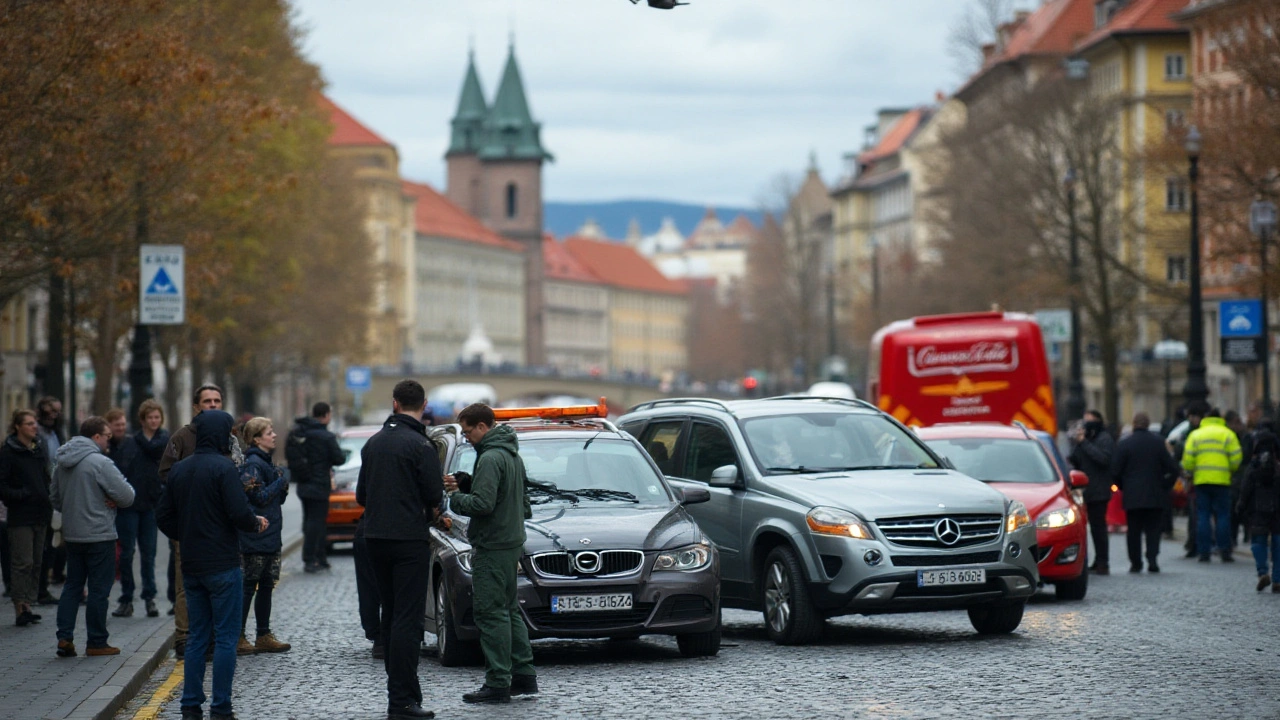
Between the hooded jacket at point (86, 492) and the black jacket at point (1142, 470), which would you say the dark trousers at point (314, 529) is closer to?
the black jacket at point (1142, 470)

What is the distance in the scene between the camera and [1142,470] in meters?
24.4

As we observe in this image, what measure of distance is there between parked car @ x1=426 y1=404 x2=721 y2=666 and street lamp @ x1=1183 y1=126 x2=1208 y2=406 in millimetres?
21737

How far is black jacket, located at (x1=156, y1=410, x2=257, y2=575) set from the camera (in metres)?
12.0

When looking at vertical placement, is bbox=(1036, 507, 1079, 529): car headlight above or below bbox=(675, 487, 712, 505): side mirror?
below

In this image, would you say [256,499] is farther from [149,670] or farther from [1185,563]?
A: [1185,563]

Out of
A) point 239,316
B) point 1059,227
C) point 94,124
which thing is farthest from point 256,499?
point 1059,227

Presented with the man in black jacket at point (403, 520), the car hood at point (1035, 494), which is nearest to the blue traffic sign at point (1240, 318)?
the car hood at point (1035, 494)

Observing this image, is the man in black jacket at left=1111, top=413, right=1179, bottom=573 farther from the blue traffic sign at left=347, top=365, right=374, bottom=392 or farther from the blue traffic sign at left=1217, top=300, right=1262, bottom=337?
the blue traffic sign at left=347, top=365, right=374, bottom=392

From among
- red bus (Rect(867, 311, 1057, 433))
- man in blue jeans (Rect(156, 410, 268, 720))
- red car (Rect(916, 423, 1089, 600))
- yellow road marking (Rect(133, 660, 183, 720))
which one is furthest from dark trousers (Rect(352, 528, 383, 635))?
red bus (Rect(867, 311, 1057, 433))

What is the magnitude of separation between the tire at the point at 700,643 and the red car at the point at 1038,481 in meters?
5.13

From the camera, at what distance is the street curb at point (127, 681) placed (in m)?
12.2

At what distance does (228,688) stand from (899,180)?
136 m

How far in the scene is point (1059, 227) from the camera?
61062mm

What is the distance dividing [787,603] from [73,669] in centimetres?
503
